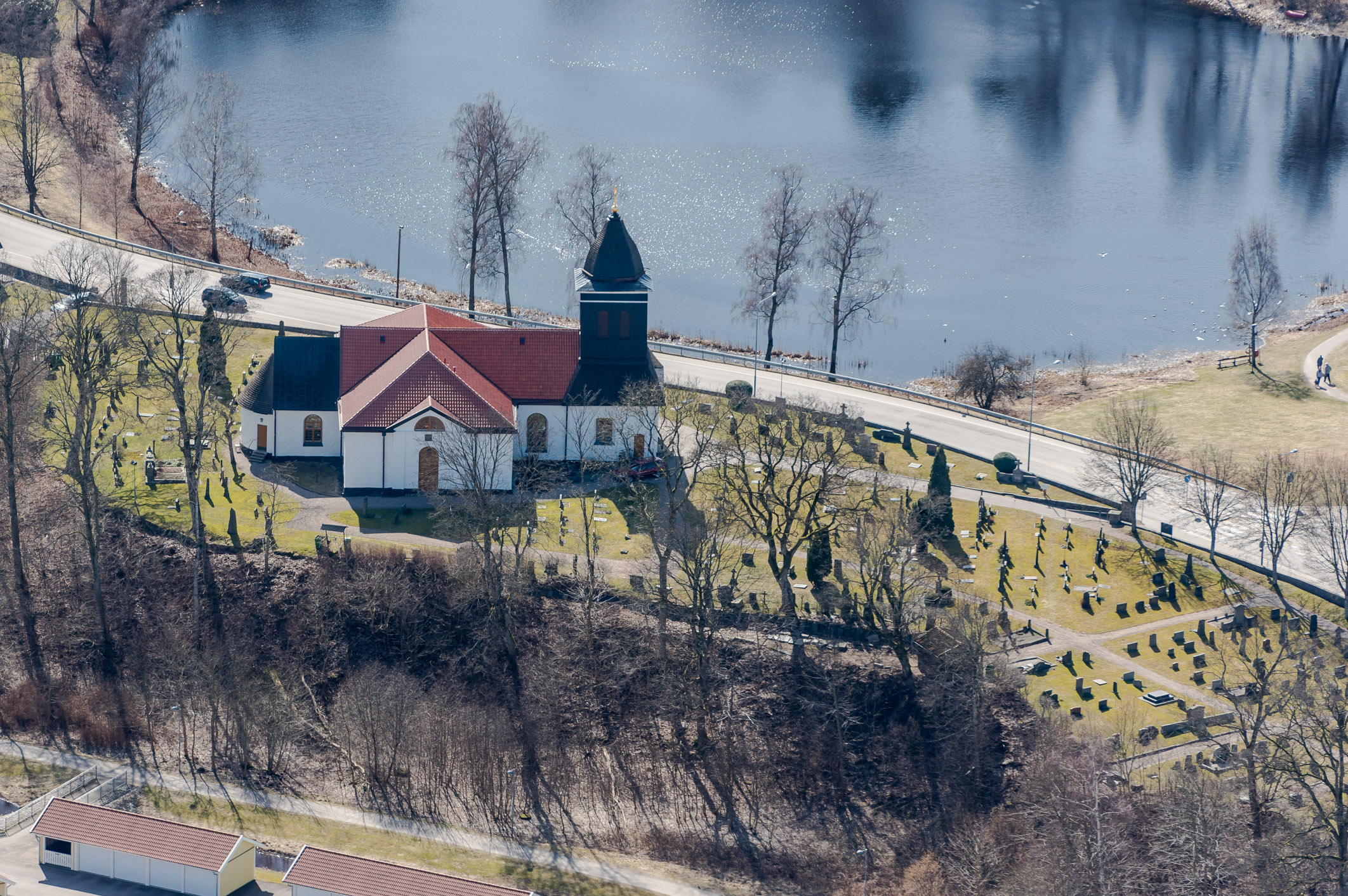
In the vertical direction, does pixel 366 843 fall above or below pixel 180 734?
below

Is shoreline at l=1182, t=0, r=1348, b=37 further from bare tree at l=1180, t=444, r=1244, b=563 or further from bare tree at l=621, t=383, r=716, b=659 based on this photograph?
bare tree at l=621, t=383, r=716, b=659

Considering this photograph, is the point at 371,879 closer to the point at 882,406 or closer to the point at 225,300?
the point at 882,406

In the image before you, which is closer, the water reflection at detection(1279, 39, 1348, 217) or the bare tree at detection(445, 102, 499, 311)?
the bare tree at detection(445, 102, 499, 311)

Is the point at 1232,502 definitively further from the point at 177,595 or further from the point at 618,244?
the point at 177,595

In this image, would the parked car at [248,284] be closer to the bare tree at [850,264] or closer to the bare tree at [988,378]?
the bare tree at [850,264]

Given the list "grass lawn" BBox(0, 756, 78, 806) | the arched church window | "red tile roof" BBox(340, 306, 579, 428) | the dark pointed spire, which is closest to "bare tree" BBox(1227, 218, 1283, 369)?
the dark pointed spire

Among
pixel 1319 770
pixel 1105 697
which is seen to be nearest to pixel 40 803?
pixel 1105 697

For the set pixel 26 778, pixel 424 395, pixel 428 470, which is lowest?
pixel 26 778
